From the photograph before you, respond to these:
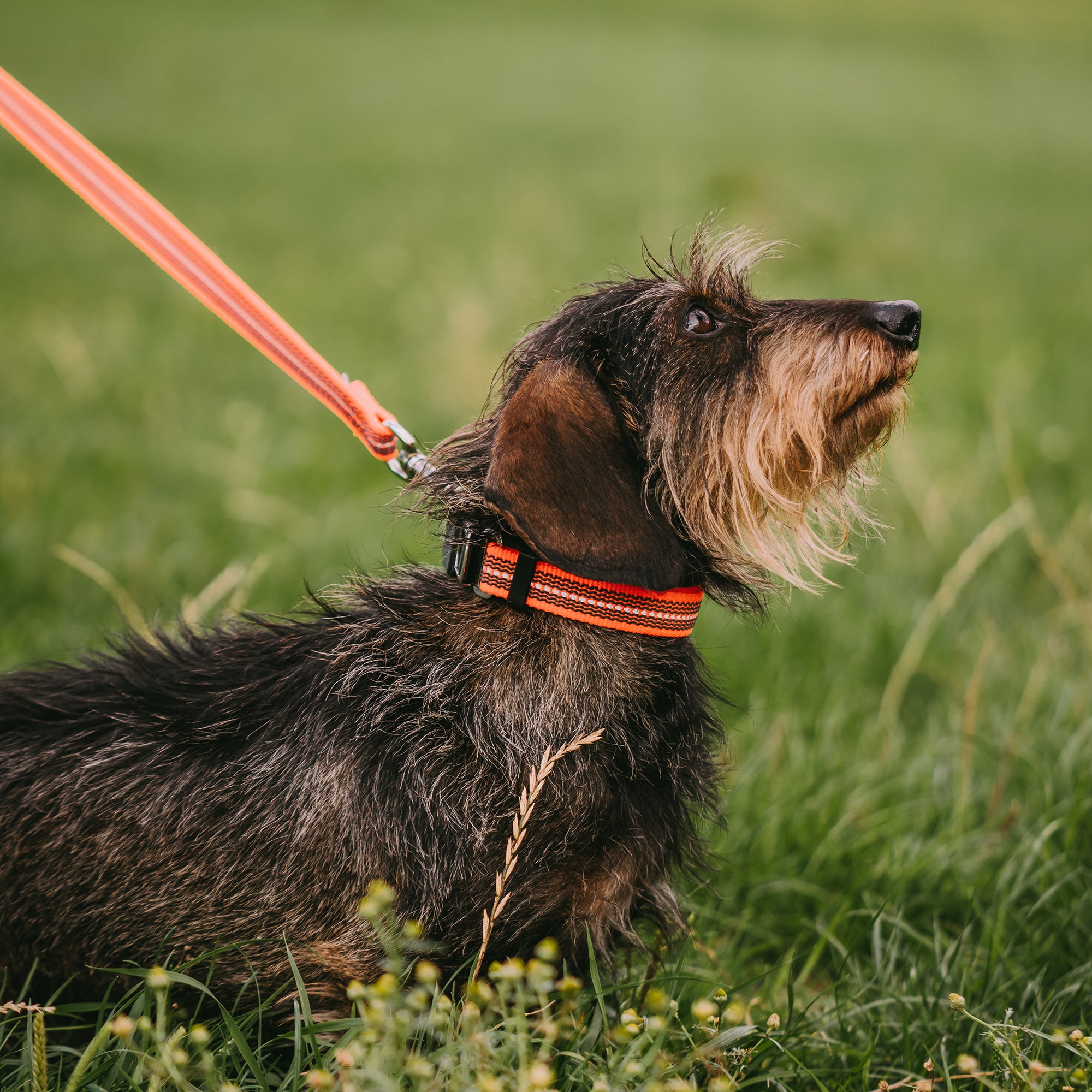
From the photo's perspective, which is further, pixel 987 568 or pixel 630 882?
pixel 987 568

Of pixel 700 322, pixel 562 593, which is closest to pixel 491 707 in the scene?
pixel 562 593

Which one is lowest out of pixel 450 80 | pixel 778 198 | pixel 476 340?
pixel 476 340

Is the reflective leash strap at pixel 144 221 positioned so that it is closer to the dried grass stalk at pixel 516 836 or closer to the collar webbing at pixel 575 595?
the collar webbing at pixel 575 595

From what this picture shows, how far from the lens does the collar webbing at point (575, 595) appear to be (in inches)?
81.4

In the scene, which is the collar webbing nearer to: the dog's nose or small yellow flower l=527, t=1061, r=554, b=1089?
the dog's nose

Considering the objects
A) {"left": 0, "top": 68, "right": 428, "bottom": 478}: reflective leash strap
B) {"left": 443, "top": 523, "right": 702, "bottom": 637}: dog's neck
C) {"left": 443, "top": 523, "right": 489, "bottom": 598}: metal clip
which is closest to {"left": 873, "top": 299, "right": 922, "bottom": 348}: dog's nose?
{"left": 443, "top": 523, "right": 702, "bottom": 637}: dog's neck

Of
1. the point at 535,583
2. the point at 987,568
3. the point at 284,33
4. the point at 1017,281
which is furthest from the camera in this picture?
the point at 284,33

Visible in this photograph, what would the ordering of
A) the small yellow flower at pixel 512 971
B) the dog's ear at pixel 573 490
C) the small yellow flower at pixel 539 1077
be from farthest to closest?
the dog's ear at pixel 573 490 → the small yellow flower at pixel 512 971 → the small yellow flower at pixel 539 1077

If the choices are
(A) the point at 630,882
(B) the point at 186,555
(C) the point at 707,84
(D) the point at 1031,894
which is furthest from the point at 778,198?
(C) the point at 707,84

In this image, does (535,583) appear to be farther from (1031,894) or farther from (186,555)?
(186,555)

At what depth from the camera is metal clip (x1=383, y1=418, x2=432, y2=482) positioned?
8.07ft

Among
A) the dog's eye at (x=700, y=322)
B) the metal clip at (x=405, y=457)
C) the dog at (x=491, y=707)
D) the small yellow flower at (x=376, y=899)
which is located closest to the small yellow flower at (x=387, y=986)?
the small yellow flower at (x=376, y=899)

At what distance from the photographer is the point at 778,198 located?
11508mm

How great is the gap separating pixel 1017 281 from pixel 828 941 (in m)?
10.4
